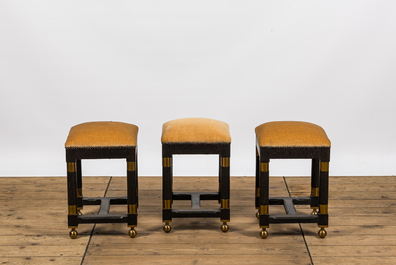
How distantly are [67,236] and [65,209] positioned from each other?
1.50 ft

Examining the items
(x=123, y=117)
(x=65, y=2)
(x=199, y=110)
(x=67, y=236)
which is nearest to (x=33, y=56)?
(x=65, y=2)

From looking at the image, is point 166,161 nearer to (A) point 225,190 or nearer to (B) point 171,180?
(B) point 171,180

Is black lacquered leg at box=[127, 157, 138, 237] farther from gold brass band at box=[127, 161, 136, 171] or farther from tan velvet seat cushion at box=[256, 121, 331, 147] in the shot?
tan velvet seat cushion at box=[256, 121, 331, 147]

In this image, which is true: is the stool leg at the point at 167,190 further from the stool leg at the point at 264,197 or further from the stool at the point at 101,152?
the stool leg at the point at 264,197

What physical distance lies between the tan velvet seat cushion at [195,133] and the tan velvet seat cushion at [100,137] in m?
0.22

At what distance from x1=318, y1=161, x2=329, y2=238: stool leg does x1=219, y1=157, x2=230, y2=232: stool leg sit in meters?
0.55

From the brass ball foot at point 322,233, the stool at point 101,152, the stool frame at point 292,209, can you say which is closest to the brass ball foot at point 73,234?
the stool at point 101,152

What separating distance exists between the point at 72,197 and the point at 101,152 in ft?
1.09

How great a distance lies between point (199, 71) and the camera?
16.0 ft

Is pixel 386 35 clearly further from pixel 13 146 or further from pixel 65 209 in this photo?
pixel 13 146

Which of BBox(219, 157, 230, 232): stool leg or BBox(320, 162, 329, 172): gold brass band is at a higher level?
BBox(320, 162, 329, 172): gold brass band

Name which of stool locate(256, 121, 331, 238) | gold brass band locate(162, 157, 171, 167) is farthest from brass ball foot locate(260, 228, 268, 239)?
gold brass band locate(162, 157, 171, 167)

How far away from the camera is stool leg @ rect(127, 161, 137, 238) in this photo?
11.8 feet

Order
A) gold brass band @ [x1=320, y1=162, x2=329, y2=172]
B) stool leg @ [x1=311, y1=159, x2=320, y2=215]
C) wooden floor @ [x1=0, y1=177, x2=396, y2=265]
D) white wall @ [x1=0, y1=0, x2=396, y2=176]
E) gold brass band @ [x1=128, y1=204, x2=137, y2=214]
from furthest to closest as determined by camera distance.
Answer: white wall @ [x1=0, y1=0, x2=396, y2=176] → stool leg @ [x1=311, y1=159, x2=320, y2=215] → gold brass band @ [x1=128, y1=204, x2=137, y2=214] → gold brass band @ [x1=320, y1=162, x2=329, y2=172] → wooden floor @ [x1=0, y1=177, x2=396, y2=265]
